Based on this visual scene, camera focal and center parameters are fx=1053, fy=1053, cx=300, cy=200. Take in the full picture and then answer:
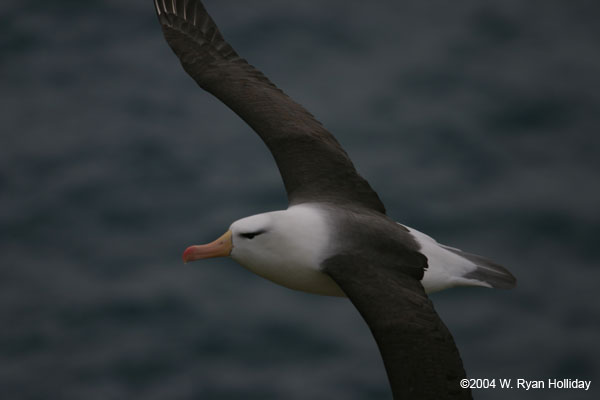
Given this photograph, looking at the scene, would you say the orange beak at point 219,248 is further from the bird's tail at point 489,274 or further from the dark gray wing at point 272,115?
the bird's tail at point 489,274

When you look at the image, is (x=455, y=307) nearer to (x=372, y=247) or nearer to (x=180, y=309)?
(x=180, y=309)

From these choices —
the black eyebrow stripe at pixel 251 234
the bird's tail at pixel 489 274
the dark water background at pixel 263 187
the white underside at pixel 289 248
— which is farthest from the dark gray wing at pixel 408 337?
the dark water background at pixel 263 187

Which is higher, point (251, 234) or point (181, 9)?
point (181, 9)

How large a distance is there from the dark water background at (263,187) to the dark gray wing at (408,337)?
1036cm

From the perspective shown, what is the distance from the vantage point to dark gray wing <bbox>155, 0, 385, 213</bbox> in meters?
10.3

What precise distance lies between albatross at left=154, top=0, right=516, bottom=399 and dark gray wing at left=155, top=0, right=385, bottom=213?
0.5 inches

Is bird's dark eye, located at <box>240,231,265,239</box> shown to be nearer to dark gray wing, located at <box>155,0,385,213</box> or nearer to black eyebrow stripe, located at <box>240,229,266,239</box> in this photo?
black eyebrow stripe, located at <box>240,229,266,239</box>

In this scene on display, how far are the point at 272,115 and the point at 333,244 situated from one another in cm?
202

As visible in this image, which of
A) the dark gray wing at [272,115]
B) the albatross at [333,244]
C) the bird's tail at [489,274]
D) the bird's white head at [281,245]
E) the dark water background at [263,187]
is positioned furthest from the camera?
the dark water background at [263,187]

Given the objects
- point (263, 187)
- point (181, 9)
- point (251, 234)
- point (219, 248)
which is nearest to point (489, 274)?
point (251, 234)

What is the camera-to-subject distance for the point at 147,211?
73.5 feet

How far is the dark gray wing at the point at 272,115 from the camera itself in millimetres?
10305

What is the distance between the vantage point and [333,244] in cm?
924

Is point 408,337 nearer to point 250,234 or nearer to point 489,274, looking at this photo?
point 250,234
